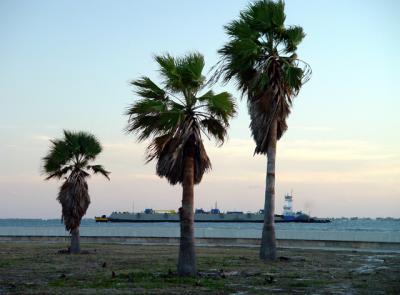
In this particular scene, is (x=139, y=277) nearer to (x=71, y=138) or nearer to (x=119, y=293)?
(x=119, y=293)

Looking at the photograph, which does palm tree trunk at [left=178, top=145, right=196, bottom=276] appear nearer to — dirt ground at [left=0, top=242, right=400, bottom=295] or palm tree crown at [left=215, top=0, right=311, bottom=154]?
dirt ground at [left=0, top=242, right=400, bottom=295]

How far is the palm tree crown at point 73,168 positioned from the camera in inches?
1293

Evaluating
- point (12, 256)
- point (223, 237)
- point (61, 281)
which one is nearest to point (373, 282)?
point (61, 281)

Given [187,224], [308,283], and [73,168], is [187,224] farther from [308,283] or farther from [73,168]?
[73,168]

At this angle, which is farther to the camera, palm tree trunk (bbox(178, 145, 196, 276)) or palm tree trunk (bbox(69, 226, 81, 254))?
palm tree trunk (bbox(69, 226, 81, 254))

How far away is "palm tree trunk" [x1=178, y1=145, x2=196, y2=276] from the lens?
65.3 ft

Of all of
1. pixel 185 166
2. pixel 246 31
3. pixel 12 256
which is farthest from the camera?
pixel 12 256

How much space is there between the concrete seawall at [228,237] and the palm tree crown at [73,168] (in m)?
Answer: 11.9

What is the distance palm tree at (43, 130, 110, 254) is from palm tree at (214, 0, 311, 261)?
953 cm

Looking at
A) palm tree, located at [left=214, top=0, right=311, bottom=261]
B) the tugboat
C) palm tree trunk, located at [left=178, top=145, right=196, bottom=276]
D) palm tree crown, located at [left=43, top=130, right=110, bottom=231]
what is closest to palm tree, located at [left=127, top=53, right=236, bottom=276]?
palm tree trunk, located at [left=178, top=145, right=196, bottom=276]

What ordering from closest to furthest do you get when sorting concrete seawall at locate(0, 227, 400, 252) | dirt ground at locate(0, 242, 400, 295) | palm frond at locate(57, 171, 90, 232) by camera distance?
dirt ground at locate(0, 242, 400, 295)
palm frond at locate(57, 171, 90, 232)
concrete seawall at locate(0, 227, 400, 252)

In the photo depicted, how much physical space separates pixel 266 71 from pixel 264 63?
419 mm

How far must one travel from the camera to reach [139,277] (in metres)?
19.6

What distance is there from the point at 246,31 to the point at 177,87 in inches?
294
